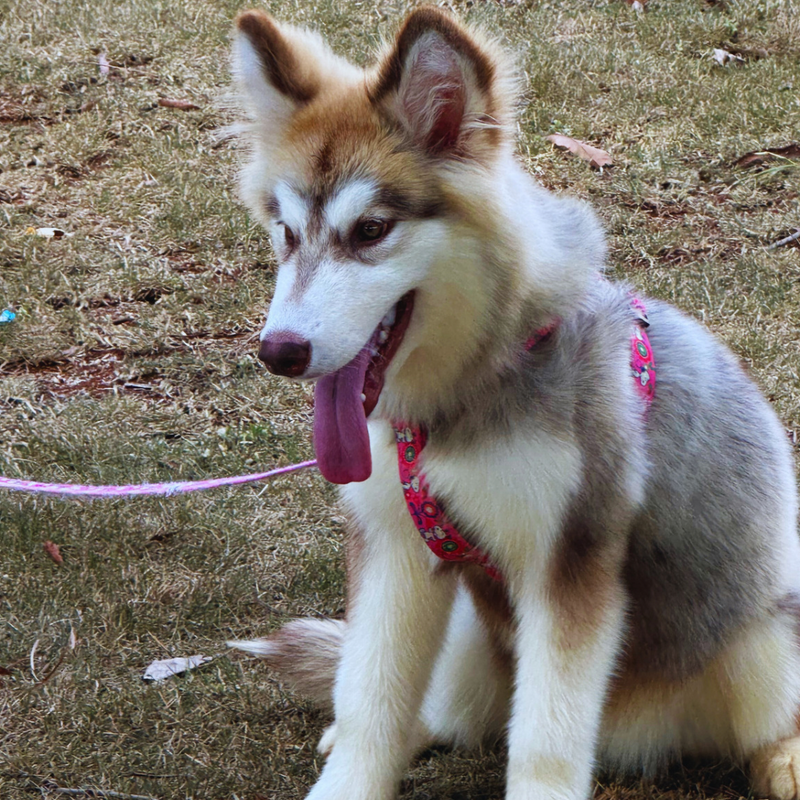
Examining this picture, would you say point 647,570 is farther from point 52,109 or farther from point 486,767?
point 52,109

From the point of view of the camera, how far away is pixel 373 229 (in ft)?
7.23

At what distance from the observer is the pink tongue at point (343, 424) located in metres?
2.28

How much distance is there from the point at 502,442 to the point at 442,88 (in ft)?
2.37

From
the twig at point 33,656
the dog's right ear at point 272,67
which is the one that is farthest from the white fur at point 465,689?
the dog's right ear at point 272,67

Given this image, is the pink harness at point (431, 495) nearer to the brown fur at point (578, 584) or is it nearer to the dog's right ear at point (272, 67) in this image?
the brown fur at point (578, 584)

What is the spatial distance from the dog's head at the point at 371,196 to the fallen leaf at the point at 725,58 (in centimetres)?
446

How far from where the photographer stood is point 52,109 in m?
6.10

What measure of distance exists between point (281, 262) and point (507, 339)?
19.4 inches

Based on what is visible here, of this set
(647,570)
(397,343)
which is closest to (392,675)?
(647,570)

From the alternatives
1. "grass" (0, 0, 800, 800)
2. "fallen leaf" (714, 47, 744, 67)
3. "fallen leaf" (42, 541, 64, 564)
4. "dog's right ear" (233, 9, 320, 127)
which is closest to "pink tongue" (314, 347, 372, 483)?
"dog's right ear" (233, 9, 320, 127)

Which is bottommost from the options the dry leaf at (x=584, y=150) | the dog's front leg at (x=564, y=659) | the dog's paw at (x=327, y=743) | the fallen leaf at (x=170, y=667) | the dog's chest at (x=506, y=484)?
the fallen leaf at (x=170, y=667)

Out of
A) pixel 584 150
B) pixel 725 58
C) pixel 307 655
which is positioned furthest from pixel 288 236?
pixel 725 58

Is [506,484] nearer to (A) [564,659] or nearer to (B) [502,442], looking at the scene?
(B) [502,442]

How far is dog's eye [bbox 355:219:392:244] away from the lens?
2.20 meters
